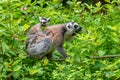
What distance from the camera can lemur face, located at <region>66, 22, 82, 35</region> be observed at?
7.70m

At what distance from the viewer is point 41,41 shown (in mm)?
7215

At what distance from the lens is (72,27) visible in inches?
304

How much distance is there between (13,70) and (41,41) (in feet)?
3.55

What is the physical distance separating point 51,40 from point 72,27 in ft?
1.91

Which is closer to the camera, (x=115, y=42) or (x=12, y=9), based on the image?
(x=115, y=42)

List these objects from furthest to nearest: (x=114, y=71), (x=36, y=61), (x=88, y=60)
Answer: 1. (x=36, y=61)
2. (x=88, y=60)
3. (x=114, y=71)

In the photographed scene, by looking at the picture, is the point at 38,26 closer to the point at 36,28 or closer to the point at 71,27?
the point at 36,28

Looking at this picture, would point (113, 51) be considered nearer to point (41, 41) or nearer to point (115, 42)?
point (115, 42)

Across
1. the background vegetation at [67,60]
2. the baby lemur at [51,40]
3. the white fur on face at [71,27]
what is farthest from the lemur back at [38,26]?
the background vegetation at [67,60]

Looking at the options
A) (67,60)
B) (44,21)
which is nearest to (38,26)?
(44,21)

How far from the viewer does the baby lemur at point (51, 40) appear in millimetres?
7168

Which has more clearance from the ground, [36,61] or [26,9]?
[26,9]

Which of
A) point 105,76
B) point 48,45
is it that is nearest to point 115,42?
point 105,76

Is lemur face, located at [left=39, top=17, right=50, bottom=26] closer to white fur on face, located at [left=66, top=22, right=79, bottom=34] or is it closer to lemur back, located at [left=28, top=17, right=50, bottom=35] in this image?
lemur back, located at [left=28, top=17, right=50, bottom=35]
